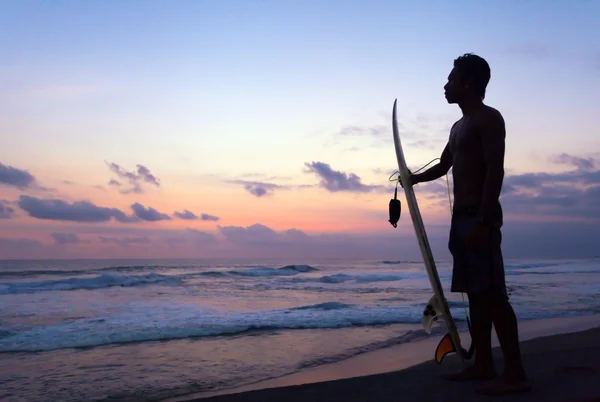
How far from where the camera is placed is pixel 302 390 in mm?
3379

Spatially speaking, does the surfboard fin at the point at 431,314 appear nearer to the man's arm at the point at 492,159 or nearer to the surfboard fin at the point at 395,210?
the surfboard fin at the point at 395,210

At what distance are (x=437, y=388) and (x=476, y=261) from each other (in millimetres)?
818

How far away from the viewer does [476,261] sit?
2969 millimetres

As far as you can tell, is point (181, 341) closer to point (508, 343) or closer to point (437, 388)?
point (437, 388)

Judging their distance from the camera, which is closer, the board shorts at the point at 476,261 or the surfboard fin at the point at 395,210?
the board shorts at the point at 476,261

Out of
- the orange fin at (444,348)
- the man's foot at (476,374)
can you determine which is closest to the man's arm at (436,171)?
the orange fin at (444,348)

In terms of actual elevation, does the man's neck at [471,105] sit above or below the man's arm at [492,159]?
above

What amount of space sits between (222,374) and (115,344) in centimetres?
255

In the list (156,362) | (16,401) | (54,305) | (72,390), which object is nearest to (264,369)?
(156,362)

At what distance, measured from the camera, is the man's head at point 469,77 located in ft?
10.3

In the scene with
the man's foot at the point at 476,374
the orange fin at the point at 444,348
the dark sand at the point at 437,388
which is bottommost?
the dark sand at the point at 437,388

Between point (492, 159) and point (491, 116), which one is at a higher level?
point (491, 116)

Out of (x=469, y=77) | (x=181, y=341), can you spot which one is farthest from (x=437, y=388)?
(x=181, y=341)

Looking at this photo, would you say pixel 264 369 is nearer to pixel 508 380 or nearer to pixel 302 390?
pixel 302 390
